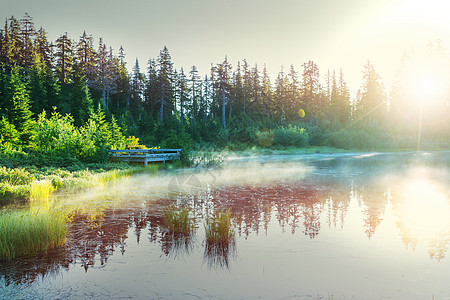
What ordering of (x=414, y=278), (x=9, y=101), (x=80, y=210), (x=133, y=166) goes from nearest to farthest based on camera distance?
(x=414, y=278), (x=80, y=210), (x=133, y=166), (x=9, y=101)

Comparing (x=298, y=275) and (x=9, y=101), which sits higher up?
(x=9, y=101)

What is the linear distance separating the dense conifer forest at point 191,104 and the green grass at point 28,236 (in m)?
A: 15.9

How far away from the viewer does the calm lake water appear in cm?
548

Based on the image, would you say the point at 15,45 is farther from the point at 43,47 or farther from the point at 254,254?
the point at 254,254

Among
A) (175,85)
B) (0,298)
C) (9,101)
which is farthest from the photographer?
(175,85)

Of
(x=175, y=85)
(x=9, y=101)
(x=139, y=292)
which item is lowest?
(x=139, y=292)

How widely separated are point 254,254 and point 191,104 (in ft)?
231

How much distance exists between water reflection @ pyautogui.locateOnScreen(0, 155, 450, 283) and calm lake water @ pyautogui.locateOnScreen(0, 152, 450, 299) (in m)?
0.04

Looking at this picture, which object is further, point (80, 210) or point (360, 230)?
point (80, 210)

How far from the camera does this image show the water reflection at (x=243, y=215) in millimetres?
7055

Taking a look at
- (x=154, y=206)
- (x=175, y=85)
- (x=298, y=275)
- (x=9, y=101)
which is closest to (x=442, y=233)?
(x=298, y=275)

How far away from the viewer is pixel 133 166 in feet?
79.2

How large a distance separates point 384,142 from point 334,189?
44364 mm

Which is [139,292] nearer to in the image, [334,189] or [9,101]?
[334,189]
